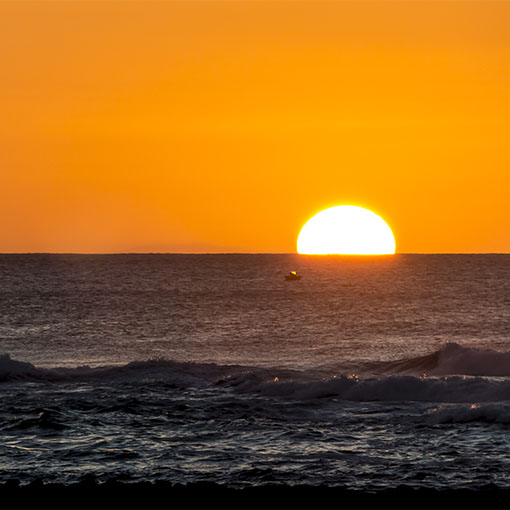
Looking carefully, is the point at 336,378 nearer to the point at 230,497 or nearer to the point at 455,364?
the point at 455,364

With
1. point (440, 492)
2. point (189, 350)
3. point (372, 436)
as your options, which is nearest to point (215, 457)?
point (372, 436)

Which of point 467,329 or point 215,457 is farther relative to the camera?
point 467,329

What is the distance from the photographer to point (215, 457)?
695 inches

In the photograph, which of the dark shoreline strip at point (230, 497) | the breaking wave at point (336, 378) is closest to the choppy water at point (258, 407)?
the breaking wave at point (336, 378)

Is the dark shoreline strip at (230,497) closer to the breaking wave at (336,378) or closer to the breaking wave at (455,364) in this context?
the breaking wave at (336,378)

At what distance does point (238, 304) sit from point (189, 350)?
4155cm

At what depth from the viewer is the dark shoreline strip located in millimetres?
13250

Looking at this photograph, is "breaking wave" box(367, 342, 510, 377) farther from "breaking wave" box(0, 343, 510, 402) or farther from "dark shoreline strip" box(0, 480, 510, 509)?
"dark shoreline strip" box(0, 480, 510, 509)

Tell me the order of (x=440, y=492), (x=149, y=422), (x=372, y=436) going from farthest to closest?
1. (x=149, y=422)
2. (x=372, y=436)
3. (x=440, y=492)

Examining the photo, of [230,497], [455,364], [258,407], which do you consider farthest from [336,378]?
[230,497]

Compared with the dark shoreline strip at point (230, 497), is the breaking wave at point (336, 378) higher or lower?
lower

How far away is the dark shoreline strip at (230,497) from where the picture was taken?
1325cm

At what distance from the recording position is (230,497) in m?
13.6

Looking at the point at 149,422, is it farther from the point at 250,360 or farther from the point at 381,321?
the point at 381,321
